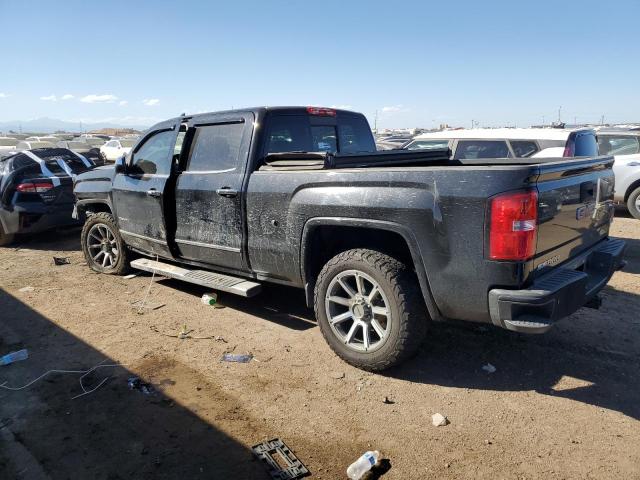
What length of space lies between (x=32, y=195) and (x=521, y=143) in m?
7.86

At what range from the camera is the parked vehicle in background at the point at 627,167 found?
9624 mm

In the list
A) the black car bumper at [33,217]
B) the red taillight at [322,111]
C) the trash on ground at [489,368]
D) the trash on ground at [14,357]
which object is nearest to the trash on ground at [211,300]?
the trash on ground at [14,357]

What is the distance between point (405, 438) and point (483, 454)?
1.45 feet

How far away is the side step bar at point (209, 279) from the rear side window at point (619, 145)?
9.32 m

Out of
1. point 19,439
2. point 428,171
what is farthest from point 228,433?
point 428,171

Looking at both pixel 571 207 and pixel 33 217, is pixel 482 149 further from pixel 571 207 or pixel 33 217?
pixel 33 217

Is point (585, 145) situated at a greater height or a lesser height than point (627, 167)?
greater

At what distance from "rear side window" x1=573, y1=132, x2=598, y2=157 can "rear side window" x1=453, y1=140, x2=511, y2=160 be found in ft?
3.07

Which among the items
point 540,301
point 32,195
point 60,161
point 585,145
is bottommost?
point 540,301

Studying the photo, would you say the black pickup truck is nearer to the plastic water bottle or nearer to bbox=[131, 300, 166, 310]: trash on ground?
bbox=[131, 300, 166, 310]: trash on ground

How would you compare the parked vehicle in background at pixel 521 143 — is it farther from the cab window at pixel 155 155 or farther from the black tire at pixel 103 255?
the black tire at pixel 103 255

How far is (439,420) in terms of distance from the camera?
9.86ft

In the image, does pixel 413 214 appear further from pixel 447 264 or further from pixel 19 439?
pixel 19 439

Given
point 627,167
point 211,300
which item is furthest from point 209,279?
point 627,167
